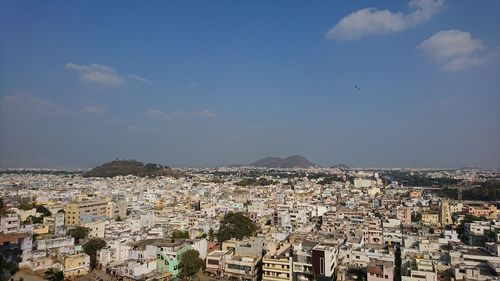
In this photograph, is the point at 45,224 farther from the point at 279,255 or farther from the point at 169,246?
the point at 279,255

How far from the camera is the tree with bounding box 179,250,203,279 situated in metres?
12.6

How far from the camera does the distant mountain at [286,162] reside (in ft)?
516

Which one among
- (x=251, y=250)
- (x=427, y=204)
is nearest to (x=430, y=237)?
(x=251, y=250)

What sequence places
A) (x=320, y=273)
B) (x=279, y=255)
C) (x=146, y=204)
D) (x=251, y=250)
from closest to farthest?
(x=320, y=273) < (x=279, y=255) < (x=251, y=250) < (x=146, y=204)

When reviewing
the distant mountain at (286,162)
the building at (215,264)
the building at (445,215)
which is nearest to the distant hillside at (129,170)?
the building at (445,215)

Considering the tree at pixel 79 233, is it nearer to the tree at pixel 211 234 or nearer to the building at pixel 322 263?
the tree at pixel 211 234

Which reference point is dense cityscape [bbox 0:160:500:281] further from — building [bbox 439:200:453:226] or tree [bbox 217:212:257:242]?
building [bbox 439:200:453:226]

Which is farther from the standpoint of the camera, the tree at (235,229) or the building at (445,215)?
the building at (445,215)

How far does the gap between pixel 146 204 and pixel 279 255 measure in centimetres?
1720

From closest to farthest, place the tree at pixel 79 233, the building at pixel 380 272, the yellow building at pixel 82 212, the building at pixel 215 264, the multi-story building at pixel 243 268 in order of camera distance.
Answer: the building at pixel 380 272, the multi-story building at pixel 243 268, the building at pixel 215 264, the tree at pixel 79 233, the yellow building at pixel 82 212

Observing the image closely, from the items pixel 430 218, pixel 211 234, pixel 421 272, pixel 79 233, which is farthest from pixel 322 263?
pixel 430 218

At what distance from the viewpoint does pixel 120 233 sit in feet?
54.9

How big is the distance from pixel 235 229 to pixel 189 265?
14.6ft

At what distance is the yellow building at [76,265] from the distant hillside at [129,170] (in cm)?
5627
